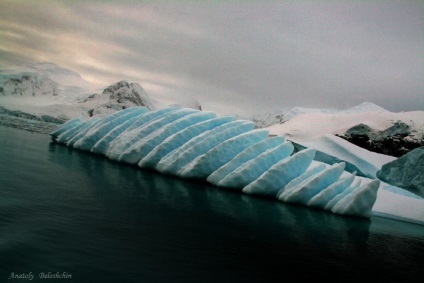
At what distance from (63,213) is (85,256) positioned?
2.03 meters

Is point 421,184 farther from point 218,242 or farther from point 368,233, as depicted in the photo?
point 218,242

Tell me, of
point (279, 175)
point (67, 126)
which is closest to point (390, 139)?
point (279, 175)

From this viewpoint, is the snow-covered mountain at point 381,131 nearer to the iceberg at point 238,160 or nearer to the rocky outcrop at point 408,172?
the rocky outcrop at point 408,172

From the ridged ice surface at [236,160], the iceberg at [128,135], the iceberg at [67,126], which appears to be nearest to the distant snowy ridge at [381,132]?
the ridged ice surface at [236,160]

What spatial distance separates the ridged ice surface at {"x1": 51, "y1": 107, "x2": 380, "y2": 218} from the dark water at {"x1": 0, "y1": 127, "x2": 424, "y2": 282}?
125cm

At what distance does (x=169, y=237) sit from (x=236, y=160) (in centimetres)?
741

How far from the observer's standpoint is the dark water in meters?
4.64

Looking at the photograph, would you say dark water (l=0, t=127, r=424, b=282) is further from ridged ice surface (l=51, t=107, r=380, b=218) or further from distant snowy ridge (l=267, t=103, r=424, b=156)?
distant snowy ridge (l=267, t=103, r=424, b=156)

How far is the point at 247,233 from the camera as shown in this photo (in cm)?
743

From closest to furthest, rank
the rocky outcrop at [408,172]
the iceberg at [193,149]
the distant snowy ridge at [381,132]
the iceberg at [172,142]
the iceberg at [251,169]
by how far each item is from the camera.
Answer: the iceberg at [251,169] → the iceberg at [193,149] → the iceberg at [172,142] → the rocky outcrop at [408,172] → the distant snowy ridge at [381,132]

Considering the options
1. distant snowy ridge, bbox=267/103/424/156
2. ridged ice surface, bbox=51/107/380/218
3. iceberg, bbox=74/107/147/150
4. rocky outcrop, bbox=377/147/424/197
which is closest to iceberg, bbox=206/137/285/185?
Answer: ridged ice surface, bbox=51/107/380/218

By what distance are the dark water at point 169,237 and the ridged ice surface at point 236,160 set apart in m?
1.25

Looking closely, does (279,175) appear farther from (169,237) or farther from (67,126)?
(67,126)

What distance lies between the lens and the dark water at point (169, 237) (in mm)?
4637
